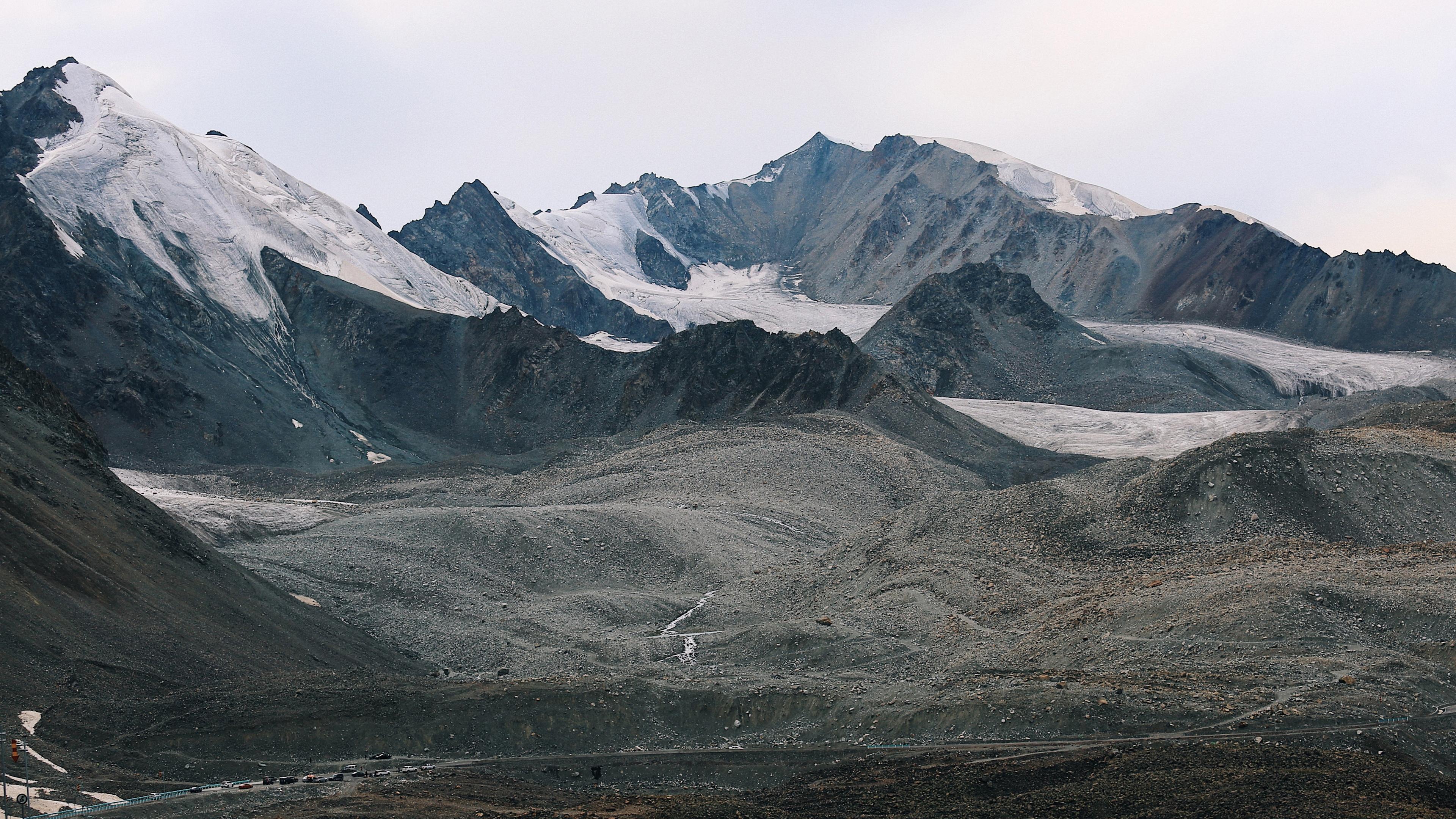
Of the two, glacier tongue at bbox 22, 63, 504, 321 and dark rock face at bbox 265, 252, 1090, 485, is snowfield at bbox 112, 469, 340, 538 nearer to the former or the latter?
dark rock face at bbox 265, 252, 1090, 485

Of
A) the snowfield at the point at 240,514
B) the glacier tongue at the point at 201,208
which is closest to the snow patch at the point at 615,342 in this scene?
the glacier tongue at the point at 201,208

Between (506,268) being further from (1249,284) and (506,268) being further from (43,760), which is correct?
(43,760)

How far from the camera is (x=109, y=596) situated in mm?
32688

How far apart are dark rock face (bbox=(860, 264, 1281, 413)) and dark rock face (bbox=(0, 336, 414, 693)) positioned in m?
85.5

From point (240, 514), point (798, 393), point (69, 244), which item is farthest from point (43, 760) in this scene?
point (69, 244)

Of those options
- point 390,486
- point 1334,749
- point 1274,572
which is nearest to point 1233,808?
point 1334,749

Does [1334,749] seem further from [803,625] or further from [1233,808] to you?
[803,625]

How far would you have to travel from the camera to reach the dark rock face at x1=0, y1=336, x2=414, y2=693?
29.4 meters

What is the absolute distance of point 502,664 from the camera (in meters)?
40.8

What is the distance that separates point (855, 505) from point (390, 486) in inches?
1093

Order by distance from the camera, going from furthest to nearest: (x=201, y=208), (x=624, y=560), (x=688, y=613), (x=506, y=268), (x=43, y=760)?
(x=506, y=268)
(x=201, y=208)
(x=624, y=560)
(x=688, y=613)
(x=43, y=760)

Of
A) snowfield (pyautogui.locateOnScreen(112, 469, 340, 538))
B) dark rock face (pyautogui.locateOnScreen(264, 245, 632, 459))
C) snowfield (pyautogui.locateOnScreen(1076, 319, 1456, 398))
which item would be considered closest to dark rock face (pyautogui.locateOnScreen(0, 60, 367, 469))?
dark rock face (pyautogui.locateOnScreen(264, 245, 632, 459))

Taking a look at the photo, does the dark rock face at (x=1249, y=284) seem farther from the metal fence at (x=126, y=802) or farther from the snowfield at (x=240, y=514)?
the metal fence at (x=126, y=802)

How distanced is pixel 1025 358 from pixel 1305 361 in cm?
3144
